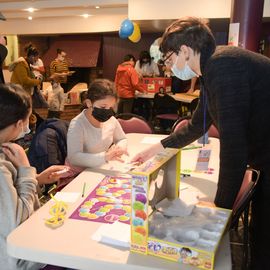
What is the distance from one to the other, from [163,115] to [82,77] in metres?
3.22

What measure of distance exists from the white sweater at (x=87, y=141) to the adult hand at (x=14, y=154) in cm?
57

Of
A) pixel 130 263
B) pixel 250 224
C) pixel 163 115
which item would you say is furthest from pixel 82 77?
pixel 130 263

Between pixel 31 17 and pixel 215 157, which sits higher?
pixel 31 17

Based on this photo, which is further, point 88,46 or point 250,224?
point 88,46

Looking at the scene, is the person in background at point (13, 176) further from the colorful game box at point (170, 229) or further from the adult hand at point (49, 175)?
the colorful game box at point (170, 229)

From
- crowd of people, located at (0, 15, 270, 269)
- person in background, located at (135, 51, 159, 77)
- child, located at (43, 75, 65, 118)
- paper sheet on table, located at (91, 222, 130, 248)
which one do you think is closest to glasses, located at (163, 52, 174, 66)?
crowd of people, located at (0, 15, 270, 269)

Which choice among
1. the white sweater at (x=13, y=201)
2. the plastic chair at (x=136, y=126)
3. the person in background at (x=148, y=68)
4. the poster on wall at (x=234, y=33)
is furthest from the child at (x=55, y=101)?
the white sweater at (x=13, y=201)

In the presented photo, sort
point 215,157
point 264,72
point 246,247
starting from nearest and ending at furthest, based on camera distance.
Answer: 1. point 264,72
2. point 246,247
3. point 215,157

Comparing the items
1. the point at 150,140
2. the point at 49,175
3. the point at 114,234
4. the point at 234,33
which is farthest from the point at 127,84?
the point at 114,234

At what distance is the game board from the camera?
1.34 m

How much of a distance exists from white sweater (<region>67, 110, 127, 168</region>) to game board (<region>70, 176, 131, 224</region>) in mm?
270

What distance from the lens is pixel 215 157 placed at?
87.0 inches

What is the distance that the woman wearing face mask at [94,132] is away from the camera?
1.97m

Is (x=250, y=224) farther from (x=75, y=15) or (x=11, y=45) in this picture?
(x=11, y=45)
